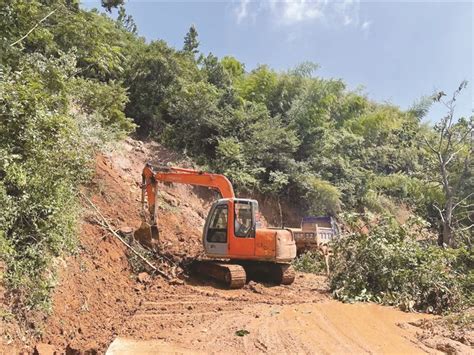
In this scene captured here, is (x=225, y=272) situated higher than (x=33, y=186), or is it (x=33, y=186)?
(x=33, y=186)

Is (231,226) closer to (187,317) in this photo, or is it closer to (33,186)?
(187,317)

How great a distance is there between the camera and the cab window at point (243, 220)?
→ 926cm

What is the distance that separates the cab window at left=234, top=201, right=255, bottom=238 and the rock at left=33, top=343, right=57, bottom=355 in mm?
5263

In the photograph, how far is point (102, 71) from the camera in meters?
14.6

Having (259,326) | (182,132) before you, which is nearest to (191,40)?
(182,132)

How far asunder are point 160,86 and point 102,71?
2.56 metres

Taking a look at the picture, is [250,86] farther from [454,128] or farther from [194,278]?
[194,278]

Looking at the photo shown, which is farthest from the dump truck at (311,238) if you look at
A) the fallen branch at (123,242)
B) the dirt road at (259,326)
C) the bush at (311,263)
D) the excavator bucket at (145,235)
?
the fallen branch at (123,242)

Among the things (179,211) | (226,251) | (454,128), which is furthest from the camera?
(454,128)

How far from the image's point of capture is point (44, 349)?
4.28 metres

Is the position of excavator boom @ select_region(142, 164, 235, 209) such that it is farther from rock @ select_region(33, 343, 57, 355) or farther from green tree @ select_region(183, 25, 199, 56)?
green tree @ select_region(183, 25, 199, 56)

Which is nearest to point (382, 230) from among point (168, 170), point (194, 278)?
point (194, 278)

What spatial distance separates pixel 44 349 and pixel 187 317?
101 inches

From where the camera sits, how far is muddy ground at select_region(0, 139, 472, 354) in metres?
5.10
